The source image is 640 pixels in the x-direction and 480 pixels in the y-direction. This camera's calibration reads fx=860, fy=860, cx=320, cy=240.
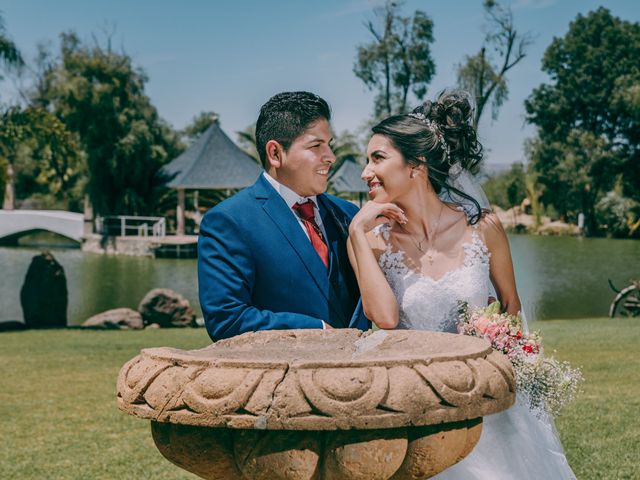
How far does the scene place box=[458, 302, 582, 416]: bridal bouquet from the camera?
9.98 ft

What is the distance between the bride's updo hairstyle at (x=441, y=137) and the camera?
11.1 feet

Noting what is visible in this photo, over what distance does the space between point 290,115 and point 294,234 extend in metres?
0.41

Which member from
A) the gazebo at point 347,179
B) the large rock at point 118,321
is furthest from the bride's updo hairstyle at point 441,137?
the gazebo at point 347,179

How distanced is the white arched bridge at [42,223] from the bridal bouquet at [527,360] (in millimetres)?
42055

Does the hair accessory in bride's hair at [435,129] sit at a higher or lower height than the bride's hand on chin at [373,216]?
higher

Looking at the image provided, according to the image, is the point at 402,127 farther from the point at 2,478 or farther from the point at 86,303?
the point at 86,303

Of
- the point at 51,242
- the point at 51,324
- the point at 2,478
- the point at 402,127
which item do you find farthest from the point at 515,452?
the point at 51,242

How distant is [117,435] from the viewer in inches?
268

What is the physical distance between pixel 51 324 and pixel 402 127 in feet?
47.7

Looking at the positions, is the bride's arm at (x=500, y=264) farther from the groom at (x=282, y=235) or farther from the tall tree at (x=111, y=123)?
the tall tree at (x=111, y=123)

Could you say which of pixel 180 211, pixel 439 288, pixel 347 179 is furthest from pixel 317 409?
pixel 180 211

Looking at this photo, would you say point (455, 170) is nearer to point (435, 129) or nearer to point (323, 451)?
point (435, 129)

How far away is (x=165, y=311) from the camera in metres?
16.3

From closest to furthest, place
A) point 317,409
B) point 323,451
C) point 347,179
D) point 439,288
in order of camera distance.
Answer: point 317,409 → point 323,451 → point 439,288 → point 347,179
